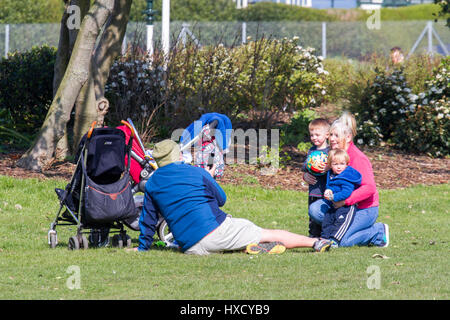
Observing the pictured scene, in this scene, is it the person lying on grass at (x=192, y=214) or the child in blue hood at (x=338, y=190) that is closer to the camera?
the person lying on grass at (x=192, y=214)

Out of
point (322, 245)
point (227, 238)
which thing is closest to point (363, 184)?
point (322, 245)

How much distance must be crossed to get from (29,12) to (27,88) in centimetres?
2462

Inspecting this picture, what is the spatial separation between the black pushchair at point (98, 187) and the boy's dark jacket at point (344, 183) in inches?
81.5

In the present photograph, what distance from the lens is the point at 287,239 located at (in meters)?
7.13

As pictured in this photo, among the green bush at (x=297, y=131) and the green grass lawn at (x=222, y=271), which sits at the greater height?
the green bush at (x=297, y=131)

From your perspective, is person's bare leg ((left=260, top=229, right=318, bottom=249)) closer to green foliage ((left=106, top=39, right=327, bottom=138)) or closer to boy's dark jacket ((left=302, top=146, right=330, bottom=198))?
boy's dark jacket ((left=302, top=146, right=330, bottom=198))

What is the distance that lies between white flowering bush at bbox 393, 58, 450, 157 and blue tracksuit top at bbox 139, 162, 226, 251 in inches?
354

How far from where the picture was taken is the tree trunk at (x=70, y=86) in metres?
11.4

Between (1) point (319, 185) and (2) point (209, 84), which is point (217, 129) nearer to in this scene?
Answer: (1) point (319, 185)

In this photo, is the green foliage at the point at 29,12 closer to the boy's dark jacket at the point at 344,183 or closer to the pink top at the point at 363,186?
the pink top at the point at 363,186

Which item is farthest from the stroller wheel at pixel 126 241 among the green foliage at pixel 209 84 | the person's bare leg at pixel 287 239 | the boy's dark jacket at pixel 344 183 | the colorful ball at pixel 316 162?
the green foliage at pixel 209 84

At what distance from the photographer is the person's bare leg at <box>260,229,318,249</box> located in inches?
279

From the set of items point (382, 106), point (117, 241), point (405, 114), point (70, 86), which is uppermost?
point (70, 86)

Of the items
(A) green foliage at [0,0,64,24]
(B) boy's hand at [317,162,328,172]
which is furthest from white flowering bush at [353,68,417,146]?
(A) green foliage at [0,0,64,24]
